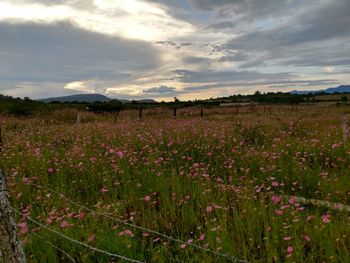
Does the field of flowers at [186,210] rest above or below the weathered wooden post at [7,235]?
below

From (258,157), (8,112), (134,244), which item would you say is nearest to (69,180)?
(134,244)

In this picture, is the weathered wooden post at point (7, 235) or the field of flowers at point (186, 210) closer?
the weathered wooden post at point (7, 235)

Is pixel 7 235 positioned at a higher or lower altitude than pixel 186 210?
higher

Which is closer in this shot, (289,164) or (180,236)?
(180,236)

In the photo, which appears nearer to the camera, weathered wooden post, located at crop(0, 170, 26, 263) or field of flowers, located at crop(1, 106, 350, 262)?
weathered wooden post, located at crop(0, 170, 26, 263)

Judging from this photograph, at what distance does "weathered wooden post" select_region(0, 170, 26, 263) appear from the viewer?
102 inches

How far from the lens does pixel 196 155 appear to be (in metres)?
8.16

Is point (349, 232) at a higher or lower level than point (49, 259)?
higher

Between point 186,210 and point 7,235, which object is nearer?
point 7,235

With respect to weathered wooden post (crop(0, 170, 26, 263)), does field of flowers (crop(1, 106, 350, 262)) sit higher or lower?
lower

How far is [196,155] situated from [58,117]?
2060cm

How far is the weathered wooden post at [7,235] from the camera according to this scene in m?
2.59

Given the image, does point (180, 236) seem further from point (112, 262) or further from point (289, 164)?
point (289, 164)

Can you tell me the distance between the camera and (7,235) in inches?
103
